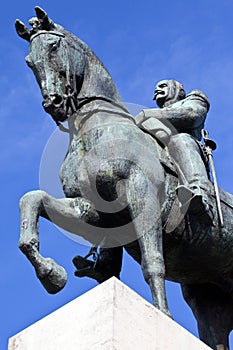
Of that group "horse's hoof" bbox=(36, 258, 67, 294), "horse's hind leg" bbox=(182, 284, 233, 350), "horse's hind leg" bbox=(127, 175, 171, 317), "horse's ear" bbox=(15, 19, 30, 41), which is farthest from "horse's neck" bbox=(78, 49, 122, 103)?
"horse's hind leg" bbox=(182, 284, 233, 350)

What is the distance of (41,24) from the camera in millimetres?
10414

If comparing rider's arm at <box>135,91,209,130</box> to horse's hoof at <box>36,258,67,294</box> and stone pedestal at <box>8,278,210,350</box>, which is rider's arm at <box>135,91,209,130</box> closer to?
horse's hoof at <box>36,258,67,294</box>

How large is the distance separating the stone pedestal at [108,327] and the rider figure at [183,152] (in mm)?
1405

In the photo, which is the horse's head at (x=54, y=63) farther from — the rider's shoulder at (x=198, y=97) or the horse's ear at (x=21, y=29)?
the rider's shoulder at (x=198, y=97)

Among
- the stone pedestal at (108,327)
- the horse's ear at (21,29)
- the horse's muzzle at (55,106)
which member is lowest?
the stone pedestal at (108,327)

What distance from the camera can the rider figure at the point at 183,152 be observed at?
9.90m

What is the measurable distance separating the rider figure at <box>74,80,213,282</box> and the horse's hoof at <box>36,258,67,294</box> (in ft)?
3.50

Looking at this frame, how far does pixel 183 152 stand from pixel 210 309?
170 centimetres

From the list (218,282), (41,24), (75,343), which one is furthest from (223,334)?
(41,24)

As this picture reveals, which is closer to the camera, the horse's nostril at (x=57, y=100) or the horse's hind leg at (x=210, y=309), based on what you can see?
the horse's nostril at (x=57, y=100)

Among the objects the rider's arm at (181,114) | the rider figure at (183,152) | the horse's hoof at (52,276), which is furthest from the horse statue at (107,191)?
the rider's arm at (181,114)

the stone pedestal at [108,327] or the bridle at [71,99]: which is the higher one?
the bridle at [71,99]

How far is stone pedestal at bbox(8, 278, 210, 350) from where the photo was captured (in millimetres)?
8320

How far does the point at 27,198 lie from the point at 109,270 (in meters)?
1.22
